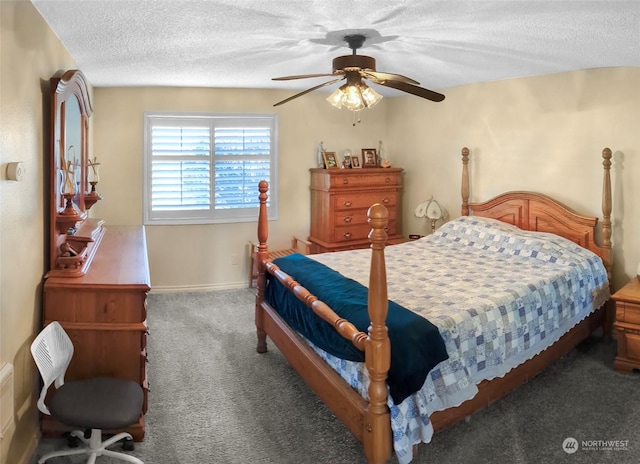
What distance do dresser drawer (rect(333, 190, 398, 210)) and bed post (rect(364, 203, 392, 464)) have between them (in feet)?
11.3

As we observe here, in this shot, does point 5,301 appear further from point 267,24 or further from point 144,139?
point 144,139

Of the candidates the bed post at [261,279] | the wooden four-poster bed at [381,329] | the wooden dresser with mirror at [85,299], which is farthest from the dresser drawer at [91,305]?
the bed post at [261,279]

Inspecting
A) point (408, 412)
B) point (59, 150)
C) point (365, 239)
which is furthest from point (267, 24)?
point (365, 239)

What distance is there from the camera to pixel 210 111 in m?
5.44

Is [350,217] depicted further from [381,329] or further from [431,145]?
[381,329]

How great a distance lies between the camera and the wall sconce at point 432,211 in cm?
534

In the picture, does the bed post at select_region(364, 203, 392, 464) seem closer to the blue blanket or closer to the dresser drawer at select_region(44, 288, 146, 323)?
the blue blanket

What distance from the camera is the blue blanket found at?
2301mm

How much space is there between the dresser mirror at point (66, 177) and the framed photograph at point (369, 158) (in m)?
3.35

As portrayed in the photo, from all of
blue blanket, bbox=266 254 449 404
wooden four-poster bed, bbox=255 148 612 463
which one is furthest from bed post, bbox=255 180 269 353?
blue blanket, bbox=266 254 449 404

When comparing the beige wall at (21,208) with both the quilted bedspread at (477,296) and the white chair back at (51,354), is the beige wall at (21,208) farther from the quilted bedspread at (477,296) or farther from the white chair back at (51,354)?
the quilted bedspread at (477,296)

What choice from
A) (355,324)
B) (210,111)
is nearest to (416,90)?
(355,324)

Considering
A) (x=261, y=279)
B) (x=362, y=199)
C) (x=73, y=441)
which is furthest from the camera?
(x=362, y=199)

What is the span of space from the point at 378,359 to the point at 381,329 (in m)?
A: 0.13
